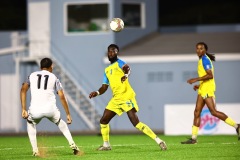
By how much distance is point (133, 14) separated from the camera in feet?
129

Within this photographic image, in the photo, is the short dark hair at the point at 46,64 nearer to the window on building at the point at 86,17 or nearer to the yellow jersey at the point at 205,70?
the yellow jersey at the point at 205,70

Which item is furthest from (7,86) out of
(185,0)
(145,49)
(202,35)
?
(185,0)

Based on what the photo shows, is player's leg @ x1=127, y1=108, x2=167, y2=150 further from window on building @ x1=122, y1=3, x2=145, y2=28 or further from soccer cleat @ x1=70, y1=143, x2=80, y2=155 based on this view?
window on building @ x1=122, y1=3, x2=145, y2=28

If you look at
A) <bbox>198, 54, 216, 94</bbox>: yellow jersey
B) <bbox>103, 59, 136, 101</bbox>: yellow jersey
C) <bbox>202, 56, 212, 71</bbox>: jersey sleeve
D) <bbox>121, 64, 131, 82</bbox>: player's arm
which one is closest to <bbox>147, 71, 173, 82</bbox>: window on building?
<bbox>198, 54, 216, 94</bbox>: yellow jersey

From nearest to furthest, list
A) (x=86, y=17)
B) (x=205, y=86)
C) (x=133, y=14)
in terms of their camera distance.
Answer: (x=205, y=86)
(x=86, y=17)
(x=133, y=14)

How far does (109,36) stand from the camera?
38.0m

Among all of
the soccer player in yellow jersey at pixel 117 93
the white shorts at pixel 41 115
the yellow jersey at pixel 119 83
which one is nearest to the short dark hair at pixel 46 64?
the white shorts at pixel 41 115

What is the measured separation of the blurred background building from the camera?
37.0 meters

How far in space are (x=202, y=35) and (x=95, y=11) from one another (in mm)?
5078

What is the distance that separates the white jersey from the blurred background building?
741 inches

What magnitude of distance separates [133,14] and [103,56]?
103 inches

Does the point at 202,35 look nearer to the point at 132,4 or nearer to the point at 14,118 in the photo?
the point at 132,4

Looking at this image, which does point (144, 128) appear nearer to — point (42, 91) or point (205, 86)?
point (42, 91)

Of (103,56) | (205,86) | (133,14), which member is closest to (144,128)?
(205,86)
